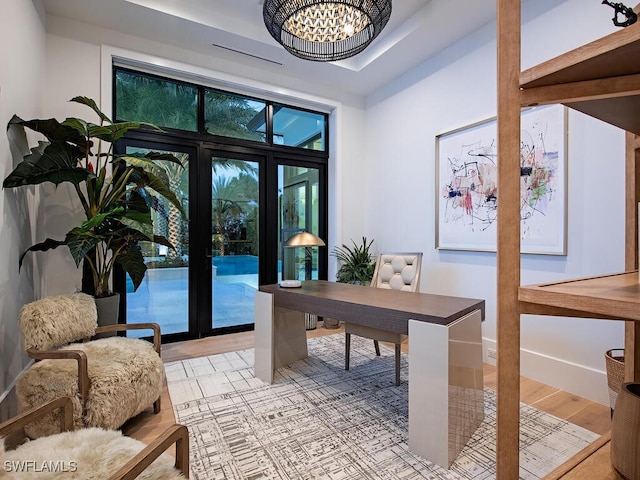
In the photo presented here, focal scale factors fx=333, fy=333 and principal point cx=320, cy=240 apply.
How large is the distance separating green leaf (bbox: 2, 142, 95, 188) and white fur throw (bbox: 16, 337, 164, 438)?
1.16 metres

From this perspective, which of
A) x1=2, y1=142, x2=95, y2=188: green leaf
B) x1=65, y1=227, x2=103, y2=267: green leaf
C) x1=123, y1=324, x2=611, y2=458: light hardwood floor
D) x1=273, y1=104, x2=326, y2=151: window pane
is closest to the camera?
x1=123, y1=324, x2=611, y2=458: light hardwood floor

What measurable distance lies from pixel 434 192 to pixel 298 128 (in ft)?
6.86

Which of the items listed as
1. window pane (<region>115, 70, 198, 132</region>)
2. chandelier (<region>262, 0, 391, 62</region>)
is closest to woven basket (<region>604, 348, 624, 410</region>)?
chandelier (<region>262, 0, 391, 62</region>)

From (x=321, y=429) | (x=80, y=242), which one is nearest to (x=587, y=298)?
(x=321, y=429)

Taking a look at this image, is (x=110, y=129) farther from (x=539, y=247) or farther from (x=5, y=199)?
(x=539, y=247)

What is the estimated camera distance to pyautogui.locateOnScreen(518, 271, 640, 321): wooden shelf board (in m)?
0.52

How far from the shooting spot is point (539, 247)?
271 cm

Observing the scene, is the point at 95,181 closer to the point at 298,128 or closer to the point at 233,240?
the point at 233,240

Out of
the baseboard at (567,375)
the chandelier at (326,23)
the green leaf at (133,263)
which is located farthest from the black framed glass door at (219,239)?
the baseboard at (567,375)

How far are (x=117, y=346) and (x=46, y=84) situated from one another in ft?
8.40

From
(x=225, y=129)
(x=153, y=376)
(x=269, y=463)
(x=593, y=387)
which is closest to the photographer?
(x=269, y=463)

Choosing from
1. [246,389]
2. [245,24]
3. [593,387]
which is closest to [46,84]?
[245,24]

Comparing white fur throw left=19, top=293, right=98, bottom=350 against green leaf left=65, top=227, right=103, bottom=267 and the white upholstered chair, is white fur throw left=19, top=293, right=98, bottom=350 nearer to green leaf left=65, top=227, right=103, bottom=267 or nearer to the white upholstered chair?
green leaf left=65, top=227, right=103, bottom=267

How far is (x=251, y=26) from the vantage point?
135 inches
